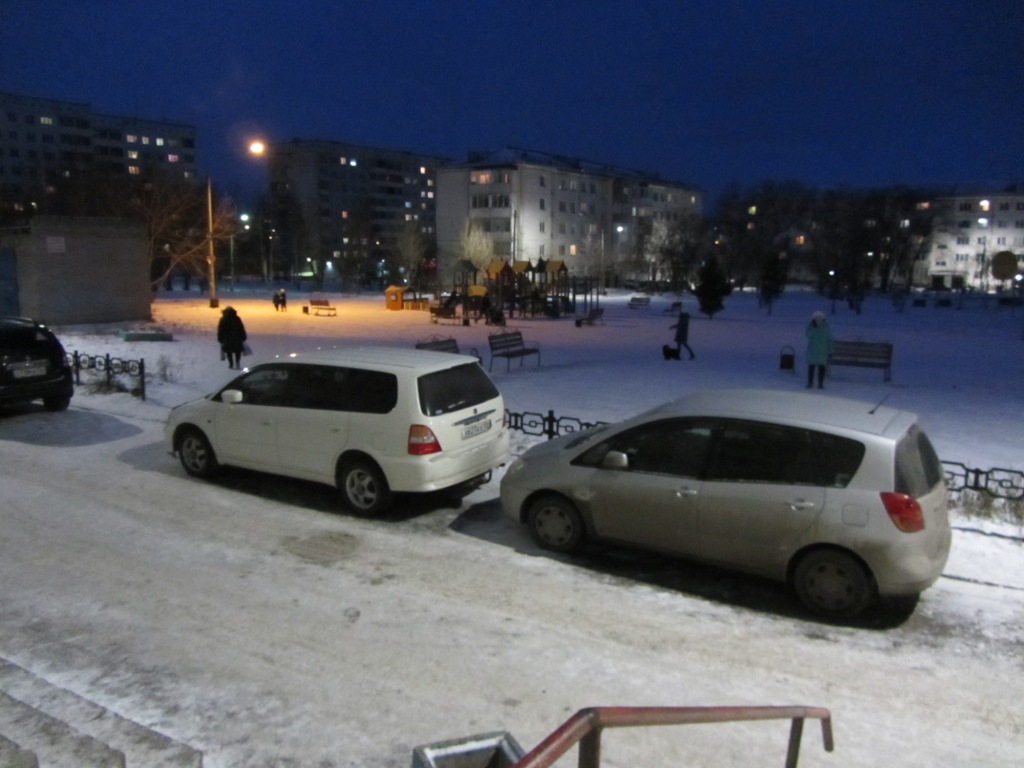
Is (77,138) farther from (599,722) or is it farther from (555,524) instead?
(599,722)

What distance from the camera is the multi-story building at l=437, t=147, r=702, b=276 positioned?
88.8 metres

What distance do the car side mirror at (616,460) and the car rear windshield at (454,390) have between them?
1911 mm

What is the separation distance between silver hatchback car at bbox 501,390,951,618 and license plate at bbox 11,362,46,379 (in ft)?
29.7

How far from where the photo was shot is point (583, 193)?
3839 inches

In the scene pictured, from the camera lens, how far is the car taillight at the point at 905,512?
18.1 feet

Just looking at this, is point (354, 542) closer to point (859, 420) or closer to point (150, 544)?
point (150, 544)

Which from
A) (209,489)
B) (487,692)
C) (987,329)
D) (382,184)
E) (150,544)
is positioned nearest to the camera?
(487,692)

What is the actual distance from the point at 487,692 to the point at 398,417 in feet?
11.4

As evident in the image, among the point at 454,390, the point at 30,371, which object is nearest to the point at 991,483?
the point at 454,390

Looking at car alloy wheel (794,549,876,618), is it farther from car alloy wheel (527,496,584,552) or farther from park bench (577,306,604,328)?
park bench (577,306,604,328)

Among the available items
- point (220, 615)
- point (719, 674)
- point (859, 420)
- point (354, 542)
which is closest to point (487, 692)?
point (719, 674)

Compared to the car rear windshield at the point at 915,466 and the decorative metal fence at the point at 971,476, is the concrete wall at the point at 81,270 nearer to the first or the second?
the decorative metal fence at the point at 971,476

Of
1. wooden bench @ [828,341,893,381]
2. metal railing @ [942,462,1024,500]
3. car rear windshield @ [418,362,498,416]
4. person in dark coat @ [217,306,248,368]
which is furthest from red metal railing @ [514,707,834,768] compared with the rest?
person in dark coat @ [217,306,248,368]

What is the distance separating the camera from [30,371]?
1236cm
